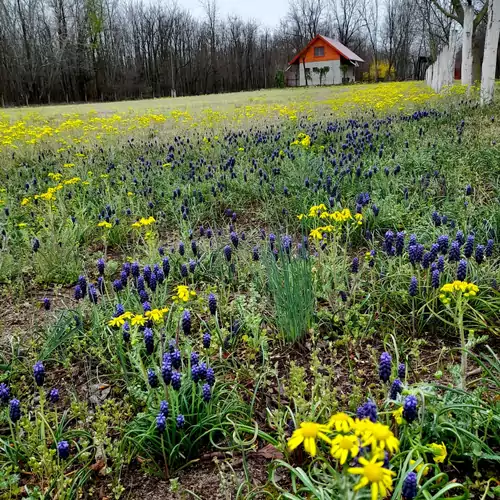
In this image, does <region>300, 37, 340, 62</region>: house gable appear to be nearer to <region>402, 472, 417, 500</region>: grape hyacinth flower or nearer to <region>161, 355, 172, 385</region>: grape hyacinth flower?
<region>161, 355, 172, 385</region>: grape hyacinth flower

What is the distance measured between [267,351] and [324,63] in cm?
5651

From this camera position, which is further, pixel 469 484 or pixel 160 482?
pixel 160 482

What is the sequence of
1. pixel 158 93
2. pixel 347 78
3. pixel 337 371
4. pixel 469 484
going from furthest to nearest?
pixel 347 78, pixel 158 93, pixel 337 371, pixel 469 484

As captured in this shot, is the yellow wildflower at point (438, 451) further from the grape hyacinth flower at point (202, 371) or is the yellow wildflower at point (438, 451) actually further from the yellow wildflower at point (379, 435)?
the grape hyacinth flower at point (202, 371)

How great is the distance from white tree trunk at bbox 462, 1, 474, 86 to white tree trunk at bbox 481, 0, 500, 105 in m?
2.70

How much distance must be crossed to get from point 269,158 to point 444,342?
196 inches

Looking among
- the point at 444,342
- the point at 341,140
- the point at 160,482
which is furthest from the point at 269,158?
the point at 160,482

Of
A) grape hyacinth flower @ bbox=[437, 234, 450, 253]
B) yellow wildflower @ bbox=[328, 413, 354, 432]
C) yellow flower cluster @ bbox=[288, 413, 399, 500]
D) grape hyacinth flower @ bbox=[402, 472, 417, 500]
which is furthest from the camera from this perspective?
grape hyacinth flower @ bbox=[437, 234, 450, 253]

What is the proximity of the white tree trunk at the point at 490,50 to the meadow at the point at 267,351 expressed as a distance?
23.4 ft

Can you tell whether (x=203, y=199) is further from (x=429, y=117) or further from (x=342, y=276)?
(x=429, y=117)

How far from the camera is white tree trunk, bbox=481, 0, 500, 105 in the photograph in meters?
11.1

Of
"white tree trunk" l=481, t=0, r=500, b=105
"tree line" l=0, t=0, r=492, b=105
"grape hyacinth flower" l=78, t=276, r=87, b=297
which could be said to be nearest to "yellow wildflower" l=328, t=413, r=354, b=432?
"grape hyacinth flower" l=78, t=276, r=87, b=297

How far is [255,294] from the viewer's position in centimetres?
310

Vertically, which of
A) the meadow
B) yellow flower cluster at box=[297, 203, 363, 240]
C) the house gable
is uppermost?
the house gable
